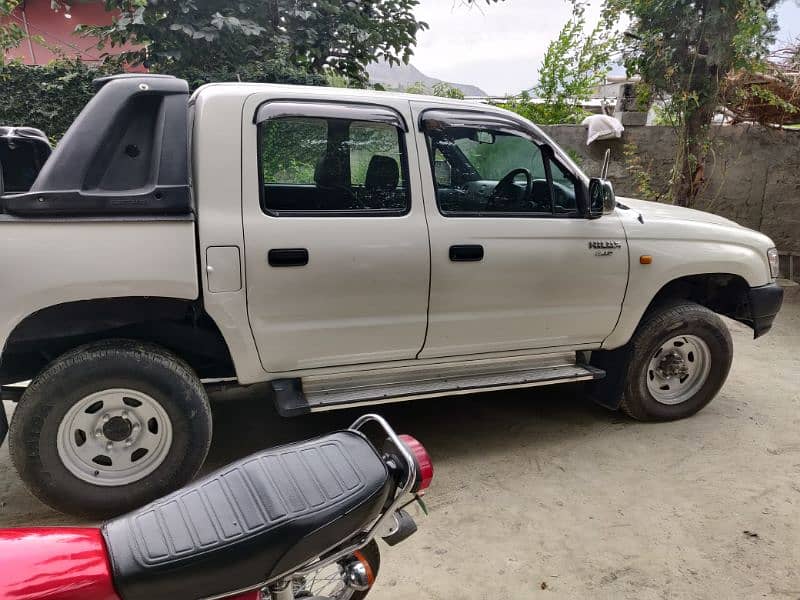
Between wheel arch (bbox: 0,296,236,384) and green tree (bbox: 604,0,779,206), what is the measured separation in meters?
6.06

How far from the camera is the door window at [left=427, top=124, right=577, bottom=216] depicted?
10.8 ft

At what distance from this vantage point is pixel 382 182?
3.23m

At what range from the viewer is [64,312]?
9.05 feet

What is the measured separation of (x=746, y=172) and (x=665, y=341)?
4.79m

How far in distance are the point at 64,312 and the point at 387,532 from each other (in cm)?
186

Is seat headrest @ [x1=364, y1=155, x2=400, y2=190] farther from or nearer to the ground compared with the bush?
nearer to the ground

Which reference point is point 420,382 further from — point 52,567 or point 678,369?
point 52,567

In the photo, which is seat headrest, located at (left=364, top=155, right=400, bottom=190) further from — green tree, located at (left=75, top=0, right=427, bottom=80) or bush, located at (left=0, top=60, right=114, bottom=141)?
bush, located at (left=0, top=60, right=114, bottom=141)

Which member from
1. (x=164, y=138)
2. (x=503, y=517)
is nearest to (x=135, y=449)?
(x=164, y=138)

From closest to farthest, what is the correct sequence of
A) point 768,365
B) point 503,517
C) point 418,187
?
point 503,517
point 418,187
point 768,365

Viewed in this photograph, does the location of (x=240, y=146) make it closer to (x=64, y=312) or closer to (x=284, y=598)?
(x=64, y=312)

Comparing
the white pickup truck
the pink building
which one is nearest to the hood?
the white pickup truck

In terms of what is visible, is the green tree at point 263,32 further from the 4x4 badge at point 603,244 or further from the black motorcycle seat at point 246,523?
the black motorcycle seat at point 246,523

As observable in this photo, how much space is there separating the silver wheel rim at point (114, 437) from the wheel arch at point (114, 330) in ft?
1.03
